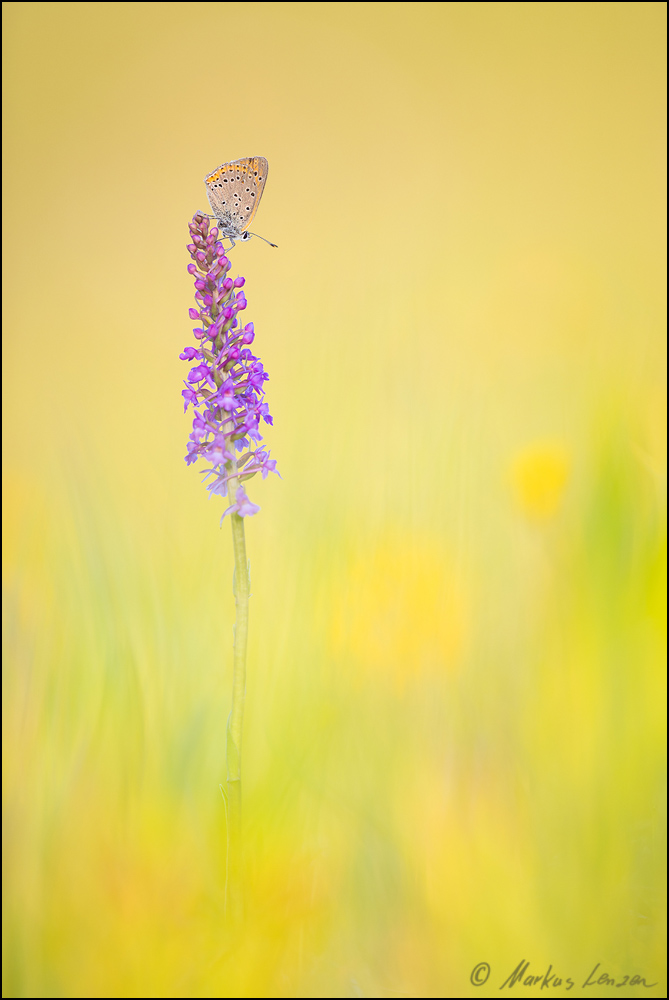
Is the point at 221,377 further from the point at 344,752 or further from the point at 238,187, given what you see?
the point at 344,752

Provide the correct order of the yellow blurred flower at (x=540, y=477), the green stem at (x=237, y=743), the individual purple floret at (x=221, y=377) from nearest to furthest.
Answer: the green stem at (x=237, y=743)
the individual purple floret at (x=221, y=377)
the yellow blurred flower at (x=540, y=477)

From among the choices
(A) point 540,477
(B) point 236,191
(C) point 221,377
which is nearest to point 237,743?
(C) point 221,377

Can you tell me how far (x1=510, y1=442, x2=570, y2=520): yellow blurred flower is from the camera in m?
2.01

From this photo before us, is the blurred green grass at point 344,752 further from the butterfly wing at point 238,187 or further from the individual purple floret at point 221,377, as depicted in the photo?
the butterfly wing at point 238,187

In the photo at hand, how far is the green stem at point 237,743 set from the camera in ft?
3.69

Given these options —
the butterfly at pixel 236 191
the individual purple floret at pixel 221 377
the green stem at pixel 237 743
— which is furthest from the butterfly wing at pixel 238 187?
the green stem at pixel 237 743

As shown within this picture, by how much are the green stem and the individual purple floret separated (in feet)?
0.40

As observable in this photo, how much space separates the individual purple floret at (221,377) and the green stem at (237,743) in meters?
0.12

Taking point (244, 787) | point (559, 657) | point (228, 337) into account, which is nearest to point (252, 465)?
point (228, 337)

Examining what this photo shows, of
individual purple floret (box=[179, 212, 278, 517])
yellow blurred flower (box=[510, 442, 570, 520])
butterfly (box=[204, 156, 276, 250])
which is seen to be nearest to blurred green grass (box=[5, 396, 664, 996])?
yellow blurred flower (box=[510, 442, 570, 520])

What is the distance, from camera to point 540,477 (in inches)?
82.7

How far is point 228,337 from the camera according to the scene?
4.17 feet

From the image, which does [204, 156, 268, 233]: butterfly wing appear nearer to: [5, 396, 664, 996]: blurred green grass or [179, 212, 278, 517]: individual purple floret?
[179, 212, 278, 517]: individual purple floret

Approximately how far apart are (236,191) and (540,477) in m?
1.30
